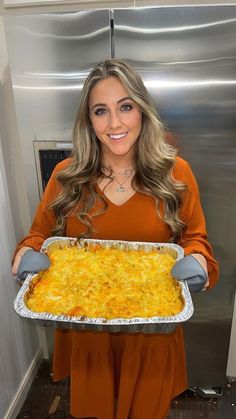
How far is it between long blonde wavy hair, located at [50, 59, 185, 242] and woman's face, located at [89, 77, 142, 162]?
45 mm

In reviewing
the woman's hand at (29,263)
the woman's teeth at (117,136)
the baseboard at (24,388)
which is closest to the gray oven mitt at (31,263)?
the woman's hand at (29,263)

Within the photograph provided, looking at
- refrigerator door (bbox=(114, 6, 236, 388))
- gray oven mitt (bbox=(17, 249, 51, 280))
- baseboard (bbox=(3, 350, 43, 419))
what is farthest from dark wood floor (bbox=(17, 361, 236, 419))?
gray oven mitt (bbox=(17, 249, 51, 280))

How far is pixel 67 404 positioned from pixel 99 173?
157cm

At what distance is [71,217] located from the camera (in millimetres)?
1510

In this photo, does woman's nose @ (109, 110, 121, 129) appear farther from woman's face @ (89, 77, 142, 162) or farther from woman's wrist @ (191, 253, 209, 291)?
woman's wrist @ (191, 253, 209, 291)

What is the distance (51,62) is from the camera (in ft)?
5.33

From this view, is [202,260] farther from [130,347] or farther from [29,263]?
[29,263]

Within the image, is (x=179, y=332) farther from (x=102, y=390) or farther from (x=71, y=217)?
(x=71, y=217)

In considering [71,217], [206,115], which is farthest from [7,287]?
[206,115]

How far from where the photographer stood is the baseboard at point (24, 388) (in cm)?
208

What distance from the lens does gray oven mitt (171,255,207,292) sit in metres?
1.24

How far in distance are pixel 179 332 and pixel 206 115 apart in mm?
992

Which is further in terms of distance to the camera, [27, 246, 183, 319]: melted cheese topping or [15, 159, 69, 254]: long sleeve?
[15, 159, 69, 254]: long sleeve

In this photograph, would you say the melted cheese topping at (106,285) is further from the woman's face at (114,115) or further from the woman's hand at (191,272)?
the woman's face at (114,115)
